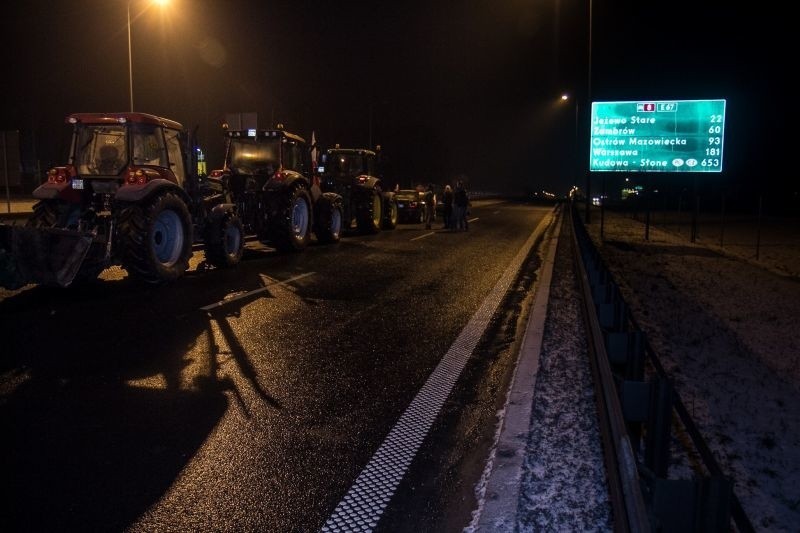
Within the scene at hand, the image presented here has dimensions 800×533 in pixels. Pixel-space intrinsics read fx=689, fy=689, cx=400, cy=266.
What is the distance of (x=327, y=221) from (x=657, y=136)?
1441cm

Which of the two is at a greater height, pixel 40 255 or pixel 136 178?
pixel 136 178

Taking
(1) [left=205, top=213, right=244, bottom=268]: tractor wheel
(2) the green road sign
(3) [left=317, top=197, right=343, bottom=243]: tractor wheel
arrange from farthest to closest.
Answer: (2) the green road sign
(3) [left=317, top=197, right=343, bottom=243]: tractor wheel
(1) [left=205, top=213, right=244, bottom=268]: tractor wheel

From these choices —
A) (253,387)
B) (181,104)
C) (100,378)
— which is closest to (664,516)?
(253,387)

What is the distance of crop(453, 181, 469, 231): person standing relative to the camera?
24.3 meters

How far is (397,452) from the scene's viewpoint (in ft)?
15.7

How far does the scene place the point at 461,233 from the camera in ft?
78.1

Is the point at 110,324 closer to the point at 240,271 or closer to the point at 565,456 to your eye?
the point at 240,271

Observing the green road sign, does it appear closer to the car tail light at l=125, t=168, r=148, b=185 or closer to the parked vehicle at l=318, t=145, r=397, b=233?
the parked vehicle at l=318, t=145, r=397, b=233

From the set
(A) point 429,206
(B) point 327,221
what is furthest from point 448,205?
(B) point 327,221

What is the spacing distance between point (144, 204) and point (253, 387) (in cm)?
600

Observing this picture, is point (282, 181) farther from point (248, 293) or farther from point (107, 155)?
point (248, 293)

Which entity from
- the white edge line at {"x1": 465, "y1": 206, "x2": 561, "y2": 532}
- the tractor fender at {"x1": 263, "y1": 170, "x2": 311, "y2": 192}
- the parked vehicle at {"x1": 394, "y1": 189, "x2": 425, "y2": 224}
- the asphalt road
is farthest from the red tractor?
the parked vehicle at {"x1": 394, "y1": 189, "x2": 425, "y2": 224}

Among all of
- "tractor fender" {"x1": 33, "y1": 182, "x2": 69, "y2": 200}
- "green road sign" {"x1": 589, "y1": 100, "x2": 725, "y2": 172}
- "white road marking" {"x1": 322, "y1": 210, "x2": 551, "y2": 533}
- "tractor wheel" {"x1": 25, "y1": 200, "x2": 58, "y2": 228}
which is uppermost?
"green road sign" {"x1": 589, "y1": 100, "x2": 725, "y2": 172}

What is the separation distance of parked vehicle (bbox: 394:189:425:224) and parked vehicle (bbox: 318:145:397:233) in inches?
261
